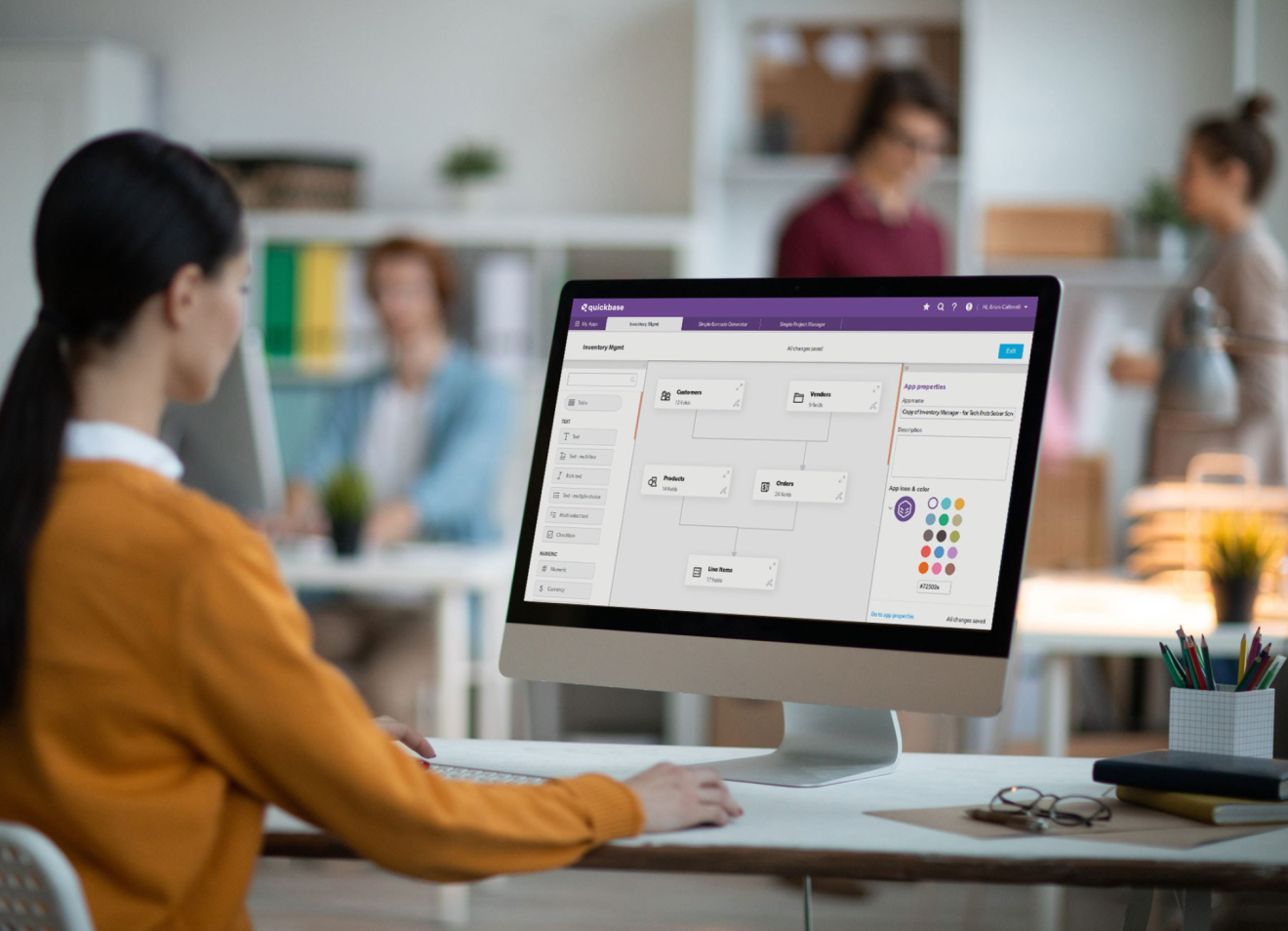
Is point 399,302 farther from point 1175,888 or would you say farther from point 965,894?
point 1175,888

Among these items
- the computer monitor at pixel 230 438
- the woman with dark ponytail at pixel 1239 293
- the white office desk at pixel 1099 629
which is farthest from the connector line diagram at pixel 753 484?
the woman with dark ponytail at pixel 1239 293

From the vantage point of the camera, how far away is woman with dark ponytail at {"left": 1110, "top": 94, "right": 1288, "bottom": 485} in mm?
3099

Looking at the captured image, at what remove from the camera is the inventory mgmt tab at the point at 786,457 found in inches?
47.4


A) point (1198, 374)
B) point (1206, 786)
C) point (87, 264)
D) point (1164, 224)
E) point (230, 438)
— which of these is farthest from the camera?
point (1164, 224)

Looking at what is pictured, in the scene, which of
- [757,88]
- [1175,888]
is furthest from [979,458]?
[757,88]

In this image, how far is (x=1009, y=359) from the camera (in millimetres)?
1221

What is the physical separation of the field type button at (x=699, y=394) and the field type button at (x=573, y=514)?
117mm

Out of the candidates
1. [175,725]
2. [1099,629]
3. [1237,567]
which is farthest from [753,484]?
[1237,567]

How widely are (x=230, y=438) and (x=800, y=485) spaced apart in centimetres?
166

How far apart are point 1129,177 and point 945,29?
768 mm

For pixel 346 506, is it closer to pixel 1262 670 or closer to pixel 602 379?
pixel 602 379

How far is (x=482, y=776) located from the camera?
1220mm

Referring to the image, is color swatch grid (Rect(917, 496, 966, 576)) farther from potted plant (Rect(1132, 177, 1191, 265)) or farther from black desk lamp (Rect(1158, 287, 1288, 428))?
potted plant (Rect(1132, 177, 1191, 265))

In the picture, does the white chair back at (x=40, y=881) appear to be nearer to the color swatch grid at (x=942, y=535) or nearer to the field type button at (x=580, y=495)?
the field type button at (x=580, y=495)
